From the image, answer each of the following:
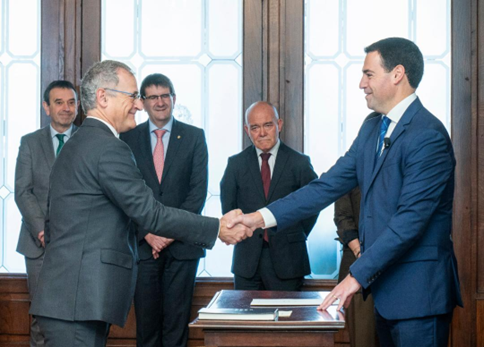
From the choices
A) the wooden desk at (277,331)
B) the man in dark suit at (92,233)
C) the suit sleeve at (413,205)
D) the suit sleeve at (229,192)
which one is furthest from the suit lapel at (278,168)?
the wooden desk at (277,331)

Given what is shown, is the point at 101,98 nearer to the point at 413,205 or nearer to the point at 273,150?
the point at 413,205

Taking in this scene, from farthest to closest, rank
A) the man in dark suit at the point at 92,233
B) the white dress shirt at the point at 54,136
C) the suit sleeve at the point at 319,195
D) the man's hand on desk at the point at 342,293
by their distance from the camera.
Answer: the white dress shirt at the point at 54,136
the suit sleeve at the point at 319,195
the man in dark suit at the point at 92,233
the man's hand on desk at the point at 342,293

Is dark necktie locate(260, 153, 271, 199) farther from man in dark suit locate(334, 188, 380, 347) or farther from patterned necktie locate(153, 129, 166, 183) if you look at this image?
patterned necktie locate(153, 129, 166, 183)

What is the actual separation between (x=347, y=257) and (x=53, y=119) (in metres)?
2.04

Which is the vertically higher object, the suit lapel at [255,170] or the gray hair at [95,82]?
the gray hair at [95,82]

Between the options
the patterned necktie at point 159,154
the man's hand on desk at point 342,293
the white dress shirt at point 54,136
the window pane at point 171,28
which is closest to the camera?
the man's hand on desk at point 342,293

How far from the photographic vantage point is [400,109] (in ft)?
8.62

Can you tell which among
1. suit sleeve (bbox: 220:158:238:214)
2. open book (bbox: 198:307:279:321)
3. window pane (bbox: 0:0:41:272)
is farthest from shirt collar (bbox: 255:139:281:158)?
open book (bbox: 198:307:279:321)

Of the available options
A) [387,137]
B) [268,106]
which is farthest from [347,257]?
[387,137]

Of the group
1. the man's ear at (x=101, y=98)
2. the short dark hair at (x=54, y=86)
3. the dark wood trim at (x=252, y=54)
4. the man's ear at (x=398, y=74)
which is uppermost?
the dark wood trim at (x=252, y=54)

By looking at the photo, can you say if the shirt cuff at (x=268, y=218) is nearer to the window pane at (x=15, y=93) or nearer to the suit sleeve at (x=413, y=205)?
the suit sleeve at (x=413, y=205)

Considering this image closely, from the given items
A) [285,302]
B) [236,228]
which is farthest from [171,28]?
[285,302]

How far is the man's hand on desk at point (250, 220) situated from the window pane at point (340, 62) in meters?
1.49

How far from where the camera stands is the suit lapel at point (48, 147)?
14.0 ft
